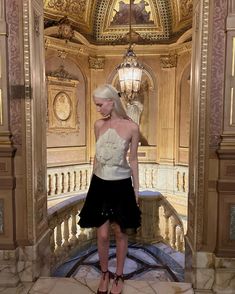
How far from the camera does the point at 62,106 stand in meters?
8.63

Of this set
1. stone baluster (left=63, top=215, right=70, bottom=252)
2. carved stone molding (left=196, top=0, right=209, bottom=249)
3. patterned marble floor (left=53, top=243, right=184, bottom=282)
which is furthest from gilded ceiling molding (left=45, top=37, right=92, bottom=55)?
carved stone molding (left=196, top=0, right=209, bottom=249)

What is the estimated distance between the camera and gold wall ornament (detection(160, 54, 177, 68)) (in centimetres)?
905

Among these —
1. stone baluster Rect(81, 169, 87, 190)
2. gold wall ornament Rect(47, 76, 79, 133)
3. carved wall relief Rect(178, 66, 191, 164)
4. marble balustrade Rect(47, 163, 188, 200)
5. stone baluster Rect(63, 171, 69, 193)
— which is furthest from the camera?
stone baluster Rect(81, 169, 87, 190)

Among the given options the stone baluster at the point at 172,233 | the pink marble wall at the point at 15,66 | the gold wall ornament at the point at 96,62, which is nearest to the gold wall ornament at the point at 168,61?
the gold wall ornament at the point at 96,62

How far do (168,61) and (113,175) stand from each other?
7.14 m

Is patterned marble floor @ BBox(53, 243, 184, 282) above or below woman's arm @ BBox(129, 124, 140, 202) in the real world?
below

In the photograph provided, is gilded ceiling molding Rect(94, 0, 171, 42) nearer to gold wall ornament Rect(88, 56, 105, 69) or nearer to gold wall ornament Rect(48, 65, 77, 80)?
gold wall ornament Rect(88, 56, 105, 69)

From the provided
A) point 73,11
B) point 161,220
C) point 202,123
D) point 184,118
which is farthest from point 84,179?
point 202,123

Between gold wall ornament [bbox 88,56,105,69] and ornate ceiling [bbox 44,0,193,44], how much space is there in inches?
19.5

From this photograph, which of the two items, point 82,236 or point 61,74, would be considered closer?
point 82,236

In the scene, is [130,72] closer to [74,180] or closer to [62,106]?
[62,106]

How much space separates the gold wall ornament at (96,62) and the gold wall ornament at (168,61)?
1.77 meters

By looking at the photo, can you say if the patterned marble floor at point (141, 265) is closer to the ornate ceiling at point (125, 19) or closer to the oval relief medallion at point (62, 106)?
the oval relief medallion at point (62, 106)

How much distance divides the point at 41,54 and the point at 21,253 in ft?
7.31
